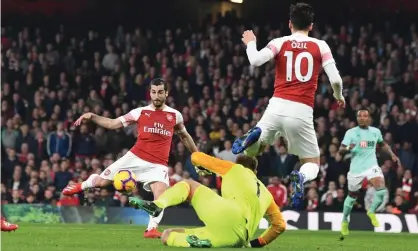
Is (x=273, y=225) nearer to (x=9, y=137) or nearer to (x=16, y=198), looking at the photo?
(x=16, y=198)

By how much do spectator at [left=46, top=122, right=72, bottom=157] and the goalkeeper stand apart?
537 inches

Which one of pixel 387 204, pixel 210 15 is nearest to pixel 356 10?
pixel 210 15

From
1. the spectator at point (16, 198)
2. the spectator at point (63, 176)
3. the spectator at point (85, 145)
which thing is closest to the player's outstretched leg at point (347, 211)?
the spectator at point (63, 176)

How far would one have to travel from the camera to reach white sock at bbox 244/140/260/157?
492 inches

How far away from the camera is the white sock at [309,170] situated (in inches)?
→ 493

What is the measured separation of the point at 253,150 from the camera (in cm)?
1259

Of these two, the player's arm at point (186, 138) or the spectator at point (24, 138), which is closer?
the player's arm at point (186, 138)

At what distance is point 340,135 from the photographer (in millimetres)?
23500

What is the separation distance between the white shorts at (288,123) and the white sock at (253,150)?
0.30ft

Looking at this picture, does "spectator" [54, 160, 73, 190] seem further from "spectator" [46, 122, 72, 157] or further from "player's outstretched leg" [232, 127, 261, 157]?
"player's outstretched leg" [232, 127, 261, 157]

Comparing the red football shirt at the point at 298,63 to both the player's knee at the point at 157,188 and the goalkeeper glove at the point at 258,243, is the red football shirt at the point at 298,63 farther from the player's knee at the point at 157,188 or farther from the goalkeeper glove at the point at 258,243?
the player's knee at the point at 157,188

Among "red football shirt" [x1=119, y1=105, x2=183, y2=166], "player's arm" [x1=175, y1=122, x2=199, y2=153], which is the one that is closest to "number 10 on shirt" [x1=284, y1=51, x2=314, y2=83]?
"player's arm" [x1=175, y1=122, x2=199, y2=153]

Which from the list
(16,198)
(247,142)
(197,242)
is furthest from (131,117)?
(16,198)

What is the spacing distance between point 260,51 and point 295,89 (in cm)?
71
